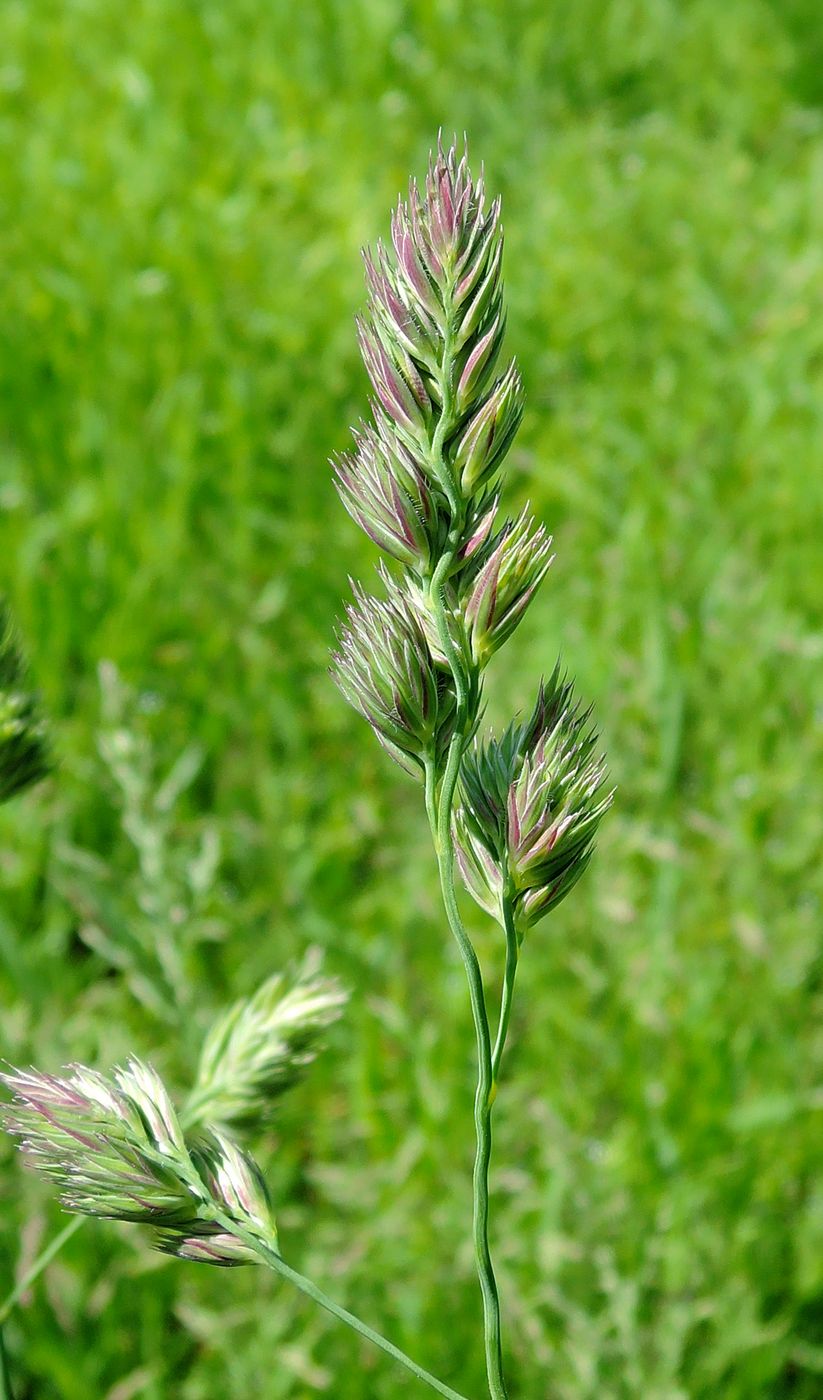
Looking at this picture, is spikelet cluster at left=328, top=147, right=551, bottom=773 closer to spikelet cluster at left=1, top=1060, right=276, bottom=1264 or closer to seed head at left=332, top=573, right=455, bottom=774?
seed head at left=332, top=573, right=455, bottom=774

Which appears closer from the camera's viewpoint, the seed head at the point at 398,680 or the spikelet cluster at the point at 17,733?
the seed head at the point at 398,680

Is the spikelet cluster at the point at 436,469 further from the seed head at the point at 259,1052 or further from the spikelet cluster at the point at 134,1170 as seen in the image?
the seed head at the point at 259,1052

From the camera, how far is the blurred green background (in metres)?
1.76

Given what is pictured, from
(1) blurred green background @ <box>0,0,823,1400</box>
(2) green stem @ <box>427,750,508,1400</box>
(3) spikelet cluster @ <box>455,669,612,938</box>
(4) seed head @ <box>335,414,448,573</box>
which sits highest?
(1) blurred green background @ <box>0,0,823,1400</box>

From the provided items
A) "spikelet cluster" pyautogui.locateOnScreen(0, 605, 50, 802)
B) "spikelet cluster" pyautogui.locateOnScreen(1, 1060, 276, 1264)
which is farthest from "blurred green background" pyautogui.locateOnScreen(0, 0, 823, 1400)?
"spikelet cluster" pyautogui.locateOnScreen(1, 1060, 276, 1264)

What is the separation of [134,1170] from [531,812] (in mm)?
276

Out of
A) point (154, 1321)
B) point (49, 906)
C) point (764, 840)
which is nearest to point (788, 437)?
point (764, 840)

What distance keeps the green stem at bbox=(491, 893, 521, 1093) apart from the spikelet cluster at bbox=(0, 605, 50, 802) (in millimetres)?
410

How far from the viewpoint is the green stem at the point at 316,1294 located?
0.66 metres

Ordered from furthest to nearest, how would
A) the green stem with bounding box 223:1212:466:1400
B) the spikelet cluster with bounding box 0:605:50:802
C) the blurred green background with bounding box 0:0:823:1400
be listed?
the blurred green background with bounding box 0:0:823:1400
the spikelet cluster with bounding box 0:605:50:802
the green stem with bounding box 223:1212:466:1400

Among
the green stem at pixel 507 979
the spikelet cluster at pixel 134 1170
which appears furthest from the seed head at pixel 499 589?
the spikelet cluster at pixel 134 1170

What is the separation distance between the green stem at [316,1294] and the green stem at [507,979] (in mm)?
127

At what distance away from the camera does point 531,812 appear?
29.0 inches

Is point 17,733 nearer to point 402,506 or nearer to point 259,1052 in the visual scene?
point 259,1052
